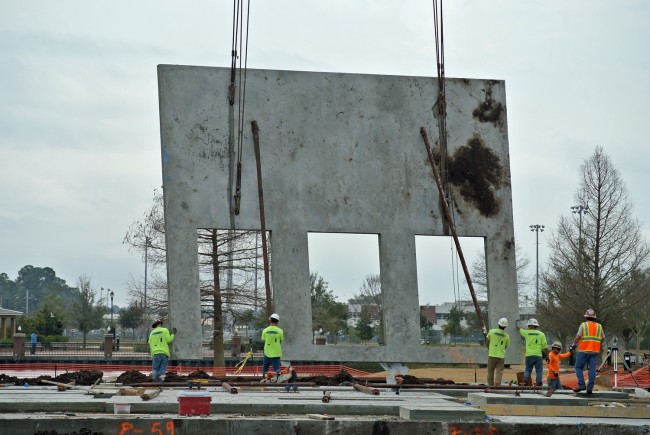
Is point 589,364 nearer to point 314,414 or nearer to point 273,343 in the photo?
point 314,414

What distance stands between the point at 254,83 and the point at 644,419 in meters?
8.92

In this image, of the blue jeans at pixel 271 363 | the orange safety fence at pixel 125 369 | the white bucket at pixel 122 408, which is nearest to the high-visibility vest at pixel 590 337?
the blue jeans at pixel 271 363

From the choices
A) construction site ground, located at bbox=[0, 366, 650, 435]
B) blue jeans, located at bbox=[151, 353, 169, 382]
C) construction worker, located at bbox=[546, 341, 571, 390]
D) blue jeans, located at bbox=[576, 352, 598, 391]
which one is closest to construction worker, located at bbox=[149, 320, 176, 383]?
blue jeans, located at bbox=[151, 353, 169, 382]

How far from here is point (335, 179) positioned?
18547 mm

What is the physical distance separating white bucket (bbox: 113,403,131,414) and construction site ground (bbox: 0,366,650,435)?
3cm

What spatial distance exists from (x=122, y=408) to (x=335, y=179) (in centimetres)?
758

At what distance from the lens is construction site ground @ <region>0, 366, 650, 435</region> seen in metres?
11.4

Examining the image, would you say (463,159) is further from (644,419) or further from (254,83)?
(644,419)

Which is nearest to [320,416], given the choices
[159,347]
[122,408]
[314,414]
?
[314,414]

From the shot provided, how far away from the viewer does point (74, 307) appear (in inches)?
3287

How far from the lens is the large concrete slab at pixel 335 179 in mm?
17922

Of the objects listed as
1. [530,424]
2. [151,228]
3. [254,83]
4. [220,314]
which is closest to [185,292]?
[254,83]

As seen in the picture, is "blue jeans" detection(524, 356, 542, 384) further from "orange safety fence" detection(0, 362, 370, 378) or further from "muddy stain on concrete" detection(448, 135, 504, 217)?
"orange safety fence" detection(0, 362, 370, 378)

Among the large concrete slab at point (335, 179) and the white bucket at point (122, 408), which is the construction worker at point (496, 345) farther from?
the white bucket at point (122, 408)
